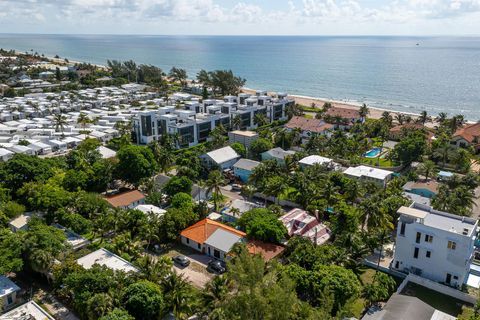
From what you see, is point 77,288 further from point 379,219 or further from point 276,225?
point 379,219

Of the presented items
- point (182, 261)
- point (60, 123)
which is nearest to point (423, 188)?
point (182, 261)

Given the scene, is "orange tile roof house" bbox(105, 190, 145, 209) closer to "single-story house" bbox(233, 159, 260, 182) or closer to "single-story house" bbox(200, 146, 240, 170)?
"single-story house" bbox(200, 146, 240, 170)

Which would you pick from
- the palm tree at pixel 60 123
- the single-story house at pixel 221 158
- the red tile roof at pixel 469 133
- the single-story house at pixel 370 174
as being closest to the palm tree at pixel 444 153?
the red tile roof at pixel 469 133

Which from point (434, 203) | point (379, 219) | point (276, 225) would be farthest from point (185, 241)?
point (434, 203)

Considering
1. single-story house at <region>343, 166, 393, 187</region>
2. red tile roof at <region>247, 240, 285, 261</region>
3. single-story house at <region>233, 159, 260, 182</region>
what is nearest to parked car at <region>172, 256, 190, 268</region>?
red tile roof at <region>247, 240, 285, 261</region>

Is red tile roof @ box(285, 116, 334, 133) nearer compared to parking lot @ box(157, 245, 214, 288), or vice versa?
parking lot @ box(157, 245, 214, 288)
